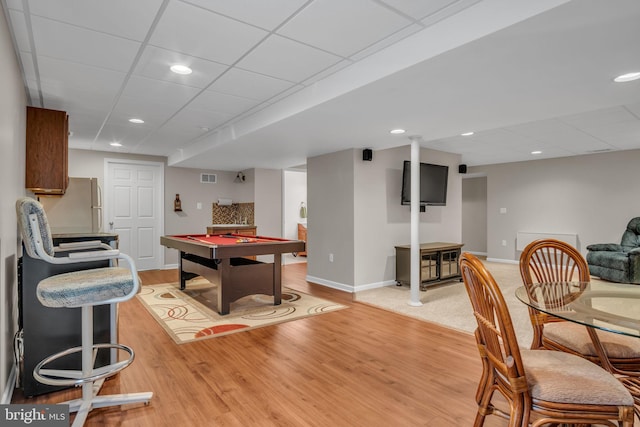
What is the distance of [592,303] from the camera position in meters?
1.68

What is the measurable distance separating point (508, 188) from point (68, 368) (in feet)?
27.1

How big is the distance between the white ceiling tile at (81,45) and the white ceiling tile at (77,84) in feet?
0.52

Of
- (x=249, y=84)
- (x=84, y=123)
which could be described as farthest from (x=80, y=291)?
(x=84, y=123)

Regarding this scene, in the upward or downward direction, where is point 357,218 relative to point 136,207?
downward

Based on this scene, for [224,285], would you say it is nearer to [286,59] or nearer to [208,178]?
[286,59]

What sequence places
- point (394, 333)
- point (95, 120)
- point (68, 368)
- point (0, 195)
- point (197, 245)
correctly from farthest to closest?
point (95, 120) → point (197, 245) → point (394, 333) → point (68, 368) → point (0, 195)

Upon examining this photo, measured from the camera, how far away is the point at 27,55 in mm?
2623

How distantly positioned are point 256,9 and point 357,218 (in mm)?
3436

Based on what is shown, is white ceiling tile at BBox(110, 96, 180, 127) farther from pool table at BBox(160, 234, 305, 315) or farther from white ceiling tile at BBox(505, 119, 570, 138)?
white ceiling tile at BBox(505, 119, 570, 138)

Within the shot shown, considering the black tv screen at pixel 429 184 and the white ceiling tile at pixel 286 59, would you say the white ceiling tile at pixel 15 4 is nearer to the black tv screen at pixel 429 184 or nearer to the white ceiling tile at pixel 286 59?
the white ceiling tile at pixel 286 59

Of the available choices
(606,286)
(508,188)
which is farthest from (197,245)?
(508,188)

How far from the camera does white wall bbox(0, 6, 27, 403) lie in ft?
6.54

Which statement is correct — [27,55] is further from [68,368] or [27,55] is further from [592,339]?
[592,339]

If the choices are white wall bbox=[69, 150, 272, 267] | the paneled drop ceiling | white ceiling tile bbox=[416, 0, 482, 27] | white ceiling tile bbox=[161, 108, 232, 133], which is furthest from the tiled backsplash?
white ceiling tile bbox=[416, 0, 482, 27]
